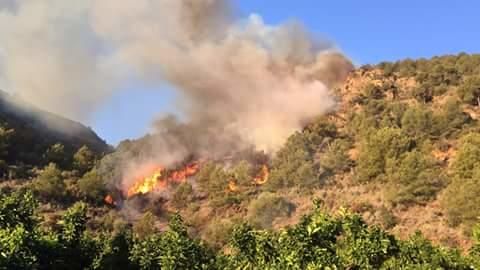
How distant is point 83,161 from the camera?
304ft

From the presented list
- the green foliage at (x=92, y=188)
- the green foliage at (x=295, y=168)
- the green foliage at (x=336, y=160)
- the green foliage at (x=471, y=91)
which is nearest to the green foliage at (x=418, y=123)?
the green foliage at (x=336, y=160)

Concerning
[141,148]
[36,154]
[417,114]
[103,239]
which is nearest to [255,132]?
[141,148]

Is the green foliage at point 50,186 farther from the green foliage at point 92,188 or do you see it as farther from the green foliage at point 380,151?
the green foliage at point 380,151

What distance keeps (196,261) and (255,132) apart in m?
64.7

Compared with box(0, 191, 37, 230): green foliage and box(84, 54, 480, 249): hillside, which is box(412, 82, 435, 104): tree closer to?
box(84, 54, 480, 249): hillside

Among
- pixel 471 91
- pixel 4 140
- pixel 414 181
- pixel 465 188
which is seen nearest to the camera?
pixel 465 188

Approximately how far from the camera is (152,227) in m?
68.9

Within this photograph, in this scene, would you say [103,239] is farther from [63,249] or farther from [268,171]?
[268,171]

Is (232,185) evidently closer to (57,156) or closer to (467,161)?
(57,156)

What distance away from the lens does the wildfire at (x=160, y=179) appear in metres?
88.8

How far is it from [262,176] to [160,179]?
1686 cm

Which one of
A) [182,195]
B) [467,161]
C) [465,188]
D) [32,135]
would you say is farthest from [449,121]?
[32,135]

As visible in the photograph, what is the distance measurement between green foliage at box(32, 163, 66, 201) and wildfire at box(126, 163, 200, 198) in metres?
11.2

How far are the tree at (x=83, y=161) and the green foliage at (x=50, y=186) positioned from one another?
10.4 metres
